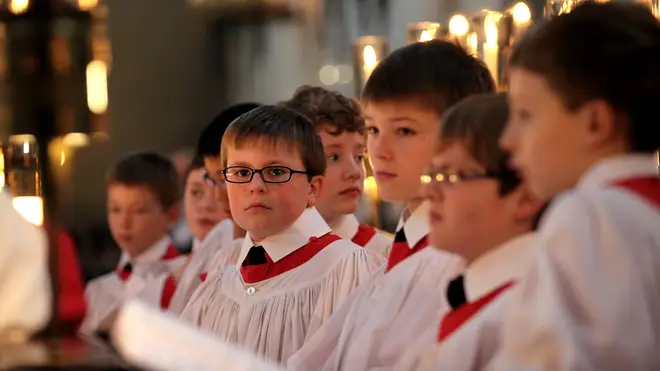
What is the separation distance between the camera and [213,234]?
530cm

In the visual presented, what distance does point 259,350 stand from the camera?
393 centimetres

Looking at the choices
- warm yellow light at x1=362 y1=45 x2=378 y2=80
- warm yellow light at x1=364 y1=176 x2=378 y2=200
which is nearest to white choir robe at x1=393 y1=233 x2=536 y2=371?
warm yellow light at x1=362 y1=45 x2=378 y2=80

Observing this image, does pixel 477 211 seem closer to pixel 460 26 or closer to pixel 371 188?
pixel 460 26

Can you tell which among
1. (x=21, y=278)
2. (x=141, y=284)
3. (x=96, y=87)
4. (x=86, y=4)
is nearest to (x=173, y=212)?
(x=141, y=284)

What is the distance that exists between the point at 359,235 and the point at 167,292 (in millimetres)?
966

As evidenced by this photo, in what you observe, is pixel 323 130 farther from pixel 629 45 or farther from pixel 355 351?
pixel 629 45

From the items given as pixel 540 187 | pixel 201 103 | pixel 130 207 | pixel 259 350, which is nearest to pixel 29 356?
pixel 540 187

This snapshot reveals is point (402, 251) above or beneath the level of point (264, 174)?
beneath

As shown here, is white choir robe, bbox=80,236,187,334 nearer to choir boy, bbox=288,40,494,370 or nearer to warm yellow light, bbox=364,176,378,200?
warm yellow light, bbox=364,176,378,200

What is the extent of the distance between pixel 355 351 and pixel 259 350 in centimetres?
81

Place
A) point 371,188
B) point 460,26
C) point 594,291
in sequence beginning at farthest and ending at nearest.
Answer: point 371,188 < point 460,26 < point 594,291

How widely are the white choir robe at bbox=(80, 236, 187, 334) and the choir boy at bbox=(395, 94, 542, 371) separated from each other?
2562mm

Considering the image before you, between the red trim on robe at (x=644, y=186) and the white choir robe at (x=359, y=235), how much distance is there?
95.0 inches

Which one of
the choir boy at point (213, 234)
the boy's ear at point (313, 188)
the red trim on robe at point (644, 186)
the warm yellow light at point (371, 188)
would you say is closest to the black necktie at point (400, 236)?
the boy's ear at point (313, 188)
